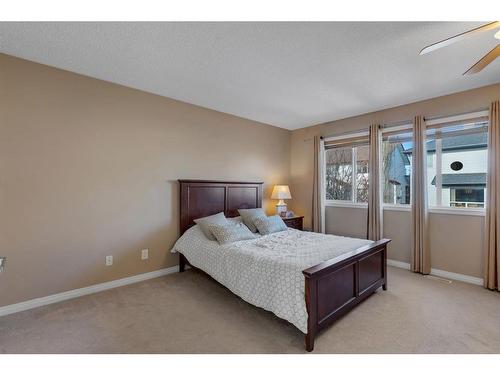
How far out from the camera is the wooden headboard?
3574mm

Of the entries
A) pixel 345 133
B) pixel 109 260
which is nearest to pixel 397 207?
pixel 345 133

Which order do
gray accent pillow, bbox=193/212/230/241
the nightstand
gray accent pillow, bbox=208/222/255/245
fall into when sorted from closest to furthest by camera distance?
1. gray accent pillow, bbox=208/222/255/245
2. gray accent pillow, bbox=193/212/230/241
3. the nightstand

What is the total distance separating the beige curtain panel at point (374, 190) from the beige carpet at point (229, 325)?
117cm

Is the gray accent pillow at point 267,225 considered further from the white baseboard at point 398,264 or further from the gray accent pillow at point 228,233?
the white baseboard at point 398,264

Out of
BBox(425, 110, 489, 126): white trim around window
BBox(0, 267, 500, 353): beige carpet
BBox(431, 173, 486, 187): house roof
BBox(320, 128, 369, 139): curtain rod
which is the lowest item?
BBox(0, 267, 500, 353): beige carpet

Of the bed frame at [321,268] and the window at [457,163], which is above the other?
the window at [457,163]

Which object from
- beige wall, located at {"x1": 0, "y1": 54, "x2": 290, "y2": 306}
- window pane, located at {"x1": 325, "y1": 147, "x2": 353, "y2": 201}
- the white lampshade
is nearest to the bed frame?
beige wall, located at {"x1": 0, "y1": 54, "x2": 290, "y2": 306}

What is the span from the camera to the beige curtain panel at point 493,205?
9.55 feet

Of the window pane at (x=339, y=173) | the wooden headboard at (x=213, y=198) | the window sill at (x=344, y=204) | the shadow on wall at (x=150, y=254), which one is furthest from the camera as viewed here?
the window pane at (x=339, y=173)

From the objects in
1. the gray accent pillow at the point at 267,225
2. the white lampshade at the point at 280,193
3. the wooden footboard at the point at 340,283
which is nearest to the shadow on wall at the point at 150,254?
the gray accent pillow at the point at 267,225

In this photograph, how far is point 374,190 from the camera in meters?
3.92

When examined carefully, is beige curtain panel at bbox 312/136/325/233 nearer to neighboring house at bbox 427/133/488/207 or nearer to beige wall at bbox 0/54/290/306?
neighboring house at bbox 427/133/488/207

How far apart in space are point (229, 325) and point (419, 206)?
3.03 meters
